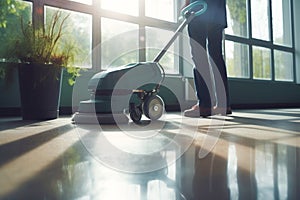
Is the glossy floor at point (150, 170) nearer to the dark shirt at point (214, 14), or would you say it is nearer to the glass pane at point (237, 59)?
the dark shirt at point (214, 14)

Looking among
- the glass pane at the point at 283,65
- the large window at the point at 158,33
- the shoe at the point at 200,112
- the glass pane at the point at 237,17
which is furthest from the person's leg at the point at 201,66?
the glass pane at the point at 283,65

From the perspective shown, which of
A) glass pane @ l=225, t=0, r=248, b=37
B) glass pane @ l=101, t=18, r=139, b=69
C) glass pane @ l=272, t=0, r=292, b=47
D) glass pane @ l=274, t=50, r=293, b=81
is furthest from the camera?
glass pane @ l=272, t=0, r=292, b=47

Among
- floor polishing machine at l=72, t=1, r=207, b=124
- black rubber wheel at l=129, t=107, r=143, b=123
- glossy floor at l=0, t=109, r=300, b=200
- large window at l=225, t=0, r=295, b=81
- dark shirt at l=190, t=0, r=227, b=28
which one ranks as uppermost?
large window at l=225, t=0, r=295, b=81

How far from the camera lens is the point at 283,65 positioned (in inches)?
219

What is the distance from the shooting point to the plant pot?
75.2 inches

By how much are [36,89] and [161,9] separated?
2.36m

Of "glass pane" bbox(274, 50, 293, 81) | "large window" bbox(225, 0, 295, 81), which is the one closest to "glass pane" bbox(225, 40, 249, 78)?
"large window" bbox(225, 0, 295, 81)

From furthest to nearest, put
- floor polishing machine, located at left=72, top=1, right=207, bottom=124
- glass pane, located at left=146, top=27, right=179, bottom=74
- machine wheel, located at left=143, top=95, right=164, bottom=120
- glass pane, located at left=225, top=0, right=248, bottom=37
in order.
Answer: glass pane, located at left=225, top=0, right=248, bottom=37, glass pane, located at left=146, top=27, right=179, bottom=74, machine wheel, located at left=143, top=95, right=164, bottom=120, floor polishing machine, located at left=72, top=1, right=207, bottom=124

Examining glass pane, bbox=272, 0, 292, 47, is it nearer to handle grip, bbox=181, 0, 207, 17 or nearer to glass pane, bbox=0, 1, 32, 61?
handle grip, bbox=181, 0, 207, 17

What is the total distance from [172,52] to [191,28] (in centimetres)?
163

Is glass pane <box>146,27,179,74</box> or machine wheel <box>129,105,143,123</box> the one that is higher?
glass pane <box>146,27,179,74</box>

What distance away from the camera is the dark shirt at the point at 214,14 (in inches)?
83.9

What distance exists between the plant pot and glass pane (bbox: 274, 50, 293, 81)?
4.59 meters

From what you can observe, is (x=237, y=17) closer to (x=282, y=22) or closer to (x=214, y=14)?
(x=282, y=22)
